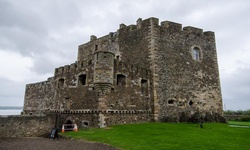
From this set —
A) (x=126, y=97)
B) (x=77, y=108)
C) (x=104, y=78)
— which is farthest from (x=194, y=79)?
(x=77, y=108)

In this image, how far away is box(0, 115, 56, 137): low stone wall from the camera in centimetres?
1464

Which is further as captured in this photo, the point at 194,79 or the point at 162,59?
the point at 194,79

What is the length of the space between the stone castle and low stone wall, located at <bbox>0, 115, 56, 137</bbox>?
3.87ft

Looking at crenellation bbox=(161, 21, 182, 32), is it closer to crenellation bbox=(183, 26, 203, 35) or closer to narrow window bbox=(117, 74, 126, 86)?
crenellation bbox=(183, 26, 203, 35)

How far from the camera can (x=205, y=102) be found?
68.2 feet

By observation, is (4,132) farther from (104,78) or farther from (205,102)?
(205,102)

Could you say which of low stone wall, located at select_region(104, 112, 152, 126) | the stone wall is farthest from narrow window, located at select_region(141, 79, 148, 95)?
low stone wall, located at select_region(104, 112, 152, 126)

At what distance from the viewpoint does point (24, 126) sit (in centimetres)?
1520

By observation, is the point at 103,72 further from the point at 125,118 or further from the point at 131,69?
the point at 125,118

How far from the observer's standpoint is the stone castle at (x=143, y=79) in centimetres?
1542

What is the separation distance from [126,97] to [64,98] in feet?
18.8

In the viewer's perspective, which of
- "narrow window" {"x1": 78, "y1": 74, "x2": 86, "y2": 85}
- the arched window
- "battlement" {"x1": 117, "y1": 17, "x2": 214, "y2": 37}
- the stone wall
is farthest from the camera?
the arched window

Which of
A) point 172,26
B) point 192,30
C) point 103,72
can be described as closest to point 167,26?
point 172,26

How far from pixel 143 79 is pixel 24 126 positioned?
33.0 feet
